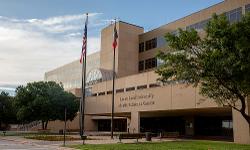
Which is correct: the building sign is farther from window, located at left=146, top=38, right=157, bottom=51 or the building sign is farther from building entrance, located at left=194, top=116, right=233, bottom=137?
window, located at left=146, top=38, right=157, bottom=51

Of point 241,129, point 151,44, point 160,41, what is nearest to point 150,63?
point 151,44

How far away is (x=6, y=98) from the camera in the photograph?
74750 millimetres

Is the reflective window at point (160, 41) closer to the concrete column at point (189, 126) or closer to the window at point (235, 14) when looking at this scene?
the concrete column at point (189, 126)

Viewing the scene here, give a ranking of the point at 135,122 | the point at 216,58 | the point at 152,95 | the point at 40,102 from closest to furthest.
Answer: the point at 216,58 → the point at 152,95 → the point at 135,122 → the point at 40,102

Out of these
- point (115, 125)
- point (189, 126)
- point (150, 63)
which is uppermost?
point (150, 63)

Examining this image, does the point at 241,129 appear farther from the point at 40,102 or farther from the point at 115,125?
the point at 115,125

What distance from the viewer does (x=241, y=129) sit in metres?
35.3

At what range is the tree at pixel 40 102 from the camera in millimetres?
59969

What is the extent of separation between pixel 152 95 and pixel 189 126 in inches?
424

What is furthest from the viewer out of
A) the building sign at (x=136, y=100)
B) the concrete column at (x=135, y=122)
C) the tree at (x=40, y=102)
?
the tree at (x=40, y=102)

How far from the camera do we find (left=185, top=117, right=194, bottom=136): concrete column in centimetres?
5475

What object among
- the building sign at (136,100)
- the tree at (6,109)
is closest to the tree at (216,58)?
the building sign at (136,100)

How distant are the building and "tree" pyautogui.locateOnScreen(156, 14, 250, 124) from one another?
9865 millimetres

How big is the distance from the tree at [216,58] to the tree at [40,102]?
36.1m
